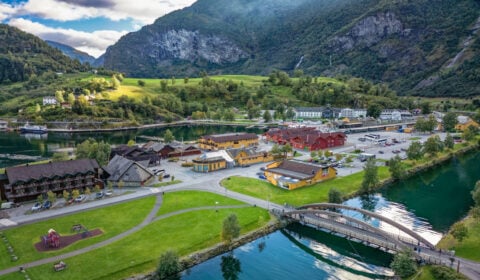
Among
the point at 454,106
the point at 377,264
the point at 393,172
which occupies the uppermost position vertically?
the point at 454,106

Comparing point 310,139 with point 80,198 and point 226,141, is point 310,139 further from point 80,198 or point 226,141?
point 80,198

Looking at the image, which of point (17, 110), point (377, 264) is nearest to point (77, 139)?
point (17, 110)

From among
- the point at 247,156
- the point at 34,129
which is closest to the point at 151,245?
the point at 247,156

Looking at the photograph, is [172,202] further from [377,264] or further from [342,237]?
[377,264]

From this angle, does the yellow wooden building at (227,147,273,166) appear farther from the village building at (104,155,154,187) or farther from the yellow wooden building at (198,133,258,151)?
the village building at (104,155,154,187)

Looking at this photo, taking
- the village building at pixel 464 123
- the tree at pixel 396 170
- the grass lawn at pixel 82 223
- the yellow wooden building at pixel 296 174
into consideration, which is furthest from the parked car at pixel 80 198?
the village building at pixel 464 123

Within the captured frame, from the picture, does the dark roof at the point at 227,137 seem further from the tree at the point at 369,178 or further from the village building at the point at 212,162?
the tree at the point at 369,178
